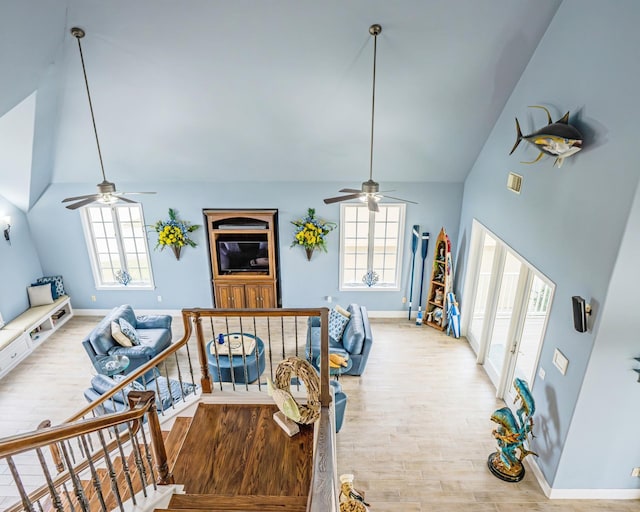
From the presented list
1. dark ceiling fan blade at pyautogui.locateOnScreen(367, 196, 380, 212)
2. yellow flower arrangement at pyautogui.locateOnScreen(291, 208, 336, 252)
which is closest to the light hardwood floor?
yellow flower arrangement at pyautogui.locateOnScreen(291, 208, 336, 252)

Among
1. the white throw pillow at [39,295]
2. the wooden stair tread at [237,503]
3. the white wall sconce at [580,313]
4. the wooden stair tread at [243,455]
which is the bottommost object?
the white throw pillow at [39,295]

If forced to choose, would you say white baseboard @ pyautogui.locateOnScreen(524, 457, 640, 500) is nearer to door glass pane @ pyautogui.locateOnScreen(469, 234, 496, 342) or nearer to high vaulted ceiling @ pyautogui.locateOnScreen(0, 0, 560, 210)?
A: door glass pane @ pyautogui.locateOnScreen(469, 234, 496, 342)

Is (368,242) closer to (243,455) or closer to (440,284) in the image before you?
(440,284)

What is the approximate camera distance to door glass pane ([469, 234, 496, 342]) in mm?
6734

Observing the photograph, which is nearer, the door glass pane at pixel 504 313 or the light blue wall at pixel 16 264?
the door glass pane at pixel 504 313

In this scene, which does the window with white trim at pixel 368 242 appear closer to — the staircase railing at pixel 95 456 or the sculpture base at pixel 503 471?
the sculpture base at pixel 503 471

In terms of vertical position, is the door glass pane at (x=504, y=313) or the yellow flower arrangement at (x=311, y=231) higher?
the yellow flower arrangement at (x=311, y=231)

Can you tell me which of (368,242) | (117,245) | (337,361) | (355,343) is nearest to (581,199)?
(355,343)

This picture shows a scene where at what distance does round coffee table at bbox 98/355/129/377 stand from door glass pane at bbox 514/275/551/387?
17.6 ft

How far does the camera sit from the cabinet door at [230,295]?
8062 mm

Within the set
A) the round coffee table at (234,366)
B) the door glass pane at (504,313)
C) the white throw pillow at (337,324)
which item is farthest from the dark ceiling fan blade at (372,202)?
the round coffee table at (234,366)

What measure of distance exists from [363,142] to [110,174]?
4335 mm

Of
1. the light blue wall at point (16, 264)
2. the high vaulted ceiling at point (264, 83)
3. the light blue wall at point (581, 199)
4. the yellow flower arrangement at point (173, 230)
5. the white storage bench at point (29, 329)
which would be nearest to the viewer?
the light blue wall at point (581, 199)

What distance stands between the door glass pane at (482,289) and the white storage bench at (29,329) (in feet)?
24.2
